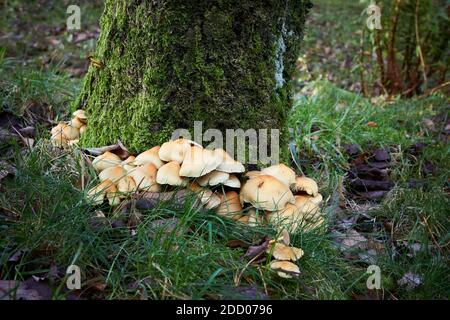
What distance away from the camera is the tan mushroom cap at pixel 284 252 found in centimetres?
227

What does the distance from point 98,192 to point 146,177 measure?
26 cm

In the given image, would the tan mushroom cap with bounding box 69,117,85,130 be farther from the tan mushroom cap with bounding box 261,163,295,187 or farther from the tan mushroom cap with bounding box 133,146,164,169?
the tan mushroom cap with bounding box 261,163,295,187

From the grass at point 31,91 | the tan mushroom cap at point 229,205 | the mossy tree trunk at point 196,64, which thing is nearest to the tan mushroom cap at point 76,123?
the mossy tree trunk at point 196,64

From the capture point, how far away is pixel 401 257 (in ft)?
8.68

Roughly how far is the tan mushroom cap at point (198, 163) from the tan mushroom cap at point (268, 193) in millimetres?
241

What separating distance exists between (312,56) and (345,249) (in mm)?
6188

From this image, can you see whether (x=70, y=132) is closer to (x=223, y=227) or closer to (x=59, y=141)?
(x=59, y=141)

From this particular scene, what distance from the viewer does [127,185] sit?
255cm

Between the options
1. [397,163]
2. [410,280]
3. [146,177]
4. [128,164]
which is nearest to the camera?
[410,280]

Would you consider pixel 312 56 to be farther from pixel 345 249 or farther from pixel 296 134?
pixel 345 249

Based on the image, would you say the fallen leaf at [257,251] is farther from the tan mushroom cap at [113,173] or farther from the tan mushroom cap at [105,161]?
the tan mushroom cap at [105,161]

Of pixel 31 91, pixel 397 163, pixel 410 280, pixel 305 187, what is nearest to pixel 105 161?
pixel 305 187

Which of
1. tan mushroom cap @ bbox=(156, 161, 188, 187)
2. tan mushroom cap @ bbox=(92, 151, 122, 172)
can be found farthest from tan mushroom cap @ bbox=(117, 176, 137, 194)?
tan mushroom cap @ bbox=(92, 151, 122, 172)
